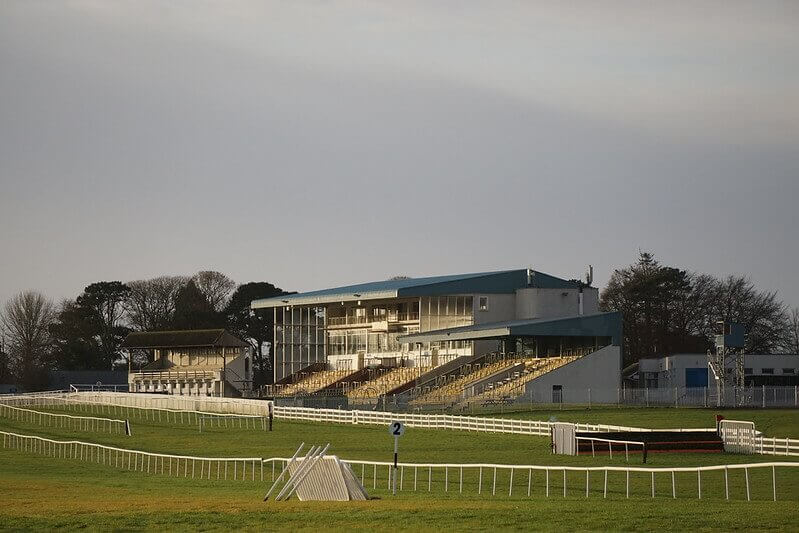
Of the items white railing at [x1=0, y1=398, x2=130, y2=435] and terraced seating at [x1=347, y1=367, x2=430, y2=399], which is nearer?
white railing at [x1=0, y1=398, x2=130, y2=435]

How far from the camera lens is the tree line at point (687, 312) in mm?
125375

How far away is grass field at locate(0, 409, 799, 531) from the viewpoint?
24.2 m

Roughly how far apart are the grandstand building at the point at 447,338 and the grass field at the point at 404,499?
83.7 feet

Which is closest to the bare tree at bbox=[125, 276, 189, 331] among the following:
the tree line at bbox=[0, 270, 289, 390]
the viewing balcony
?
the tree line at bbox=[0, 270, 289, 390]

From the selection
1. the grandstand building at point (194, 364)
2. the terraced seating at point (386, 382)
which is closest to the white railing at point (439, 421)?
the terraced seating at point (386, 382)

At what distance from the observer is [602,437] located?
47.7m

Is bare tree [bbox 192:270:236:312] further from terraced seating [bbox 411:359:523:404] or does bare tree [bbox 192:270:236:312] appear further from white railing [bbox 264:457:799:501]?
white railing [bbox 264:457:799:501]

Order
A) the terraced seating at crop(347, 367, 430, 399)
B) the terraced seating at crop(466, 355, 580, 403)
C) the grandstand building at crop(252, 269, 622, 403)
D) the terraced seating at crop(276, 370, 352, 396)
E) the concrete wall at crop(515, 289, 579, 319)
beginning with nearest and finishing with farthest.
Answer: the terraced seating at crop(466, 355, 580, 403) → the grandstand building at crop(252, 269, 622, 403) → the terraced seating at crop(347, 367, 430, 399) → the concrete wall at crop(515, 289, 579, 319) → the terraced seating at crop(276, 370, 352, 396)

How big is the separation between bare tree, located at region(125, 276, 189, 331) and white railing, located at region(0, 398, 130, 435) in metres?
55.5

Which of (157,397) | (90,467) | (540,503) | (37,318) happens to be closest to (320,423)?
(157,397)

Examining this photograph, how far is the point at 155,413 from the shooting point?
82312 mm

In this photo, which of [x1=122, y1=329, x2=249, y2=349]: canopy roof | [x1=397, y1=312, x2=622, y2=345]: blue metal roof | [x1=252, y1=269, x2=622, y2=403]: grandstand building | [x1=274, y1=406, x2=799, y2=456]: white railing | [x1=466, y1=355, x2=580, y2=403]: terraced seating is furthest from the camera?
[x1=122, y1=329, x2=249, y2=349]: canopy roof

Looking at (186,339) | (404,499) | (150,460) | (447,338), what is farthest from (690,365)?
(404,499)

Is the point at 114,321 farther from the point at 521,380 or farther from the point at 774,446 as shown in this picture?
the point at 774,446
